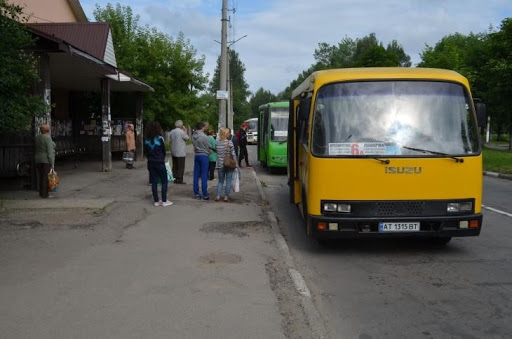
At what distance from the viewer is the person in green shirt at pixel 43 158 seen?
11.6 meters

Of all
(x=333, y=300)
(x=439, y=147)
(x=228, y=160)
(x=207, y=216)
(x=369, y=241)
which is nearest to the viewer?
(x=333, y=300)

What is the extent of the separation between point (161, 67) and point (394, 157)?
23.2 m

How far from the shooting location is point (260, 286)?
5.78m

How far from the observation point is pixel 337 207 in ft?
23.5

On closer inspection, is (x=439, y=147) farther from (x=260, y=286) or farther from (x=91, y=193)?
(x=91, y=193)

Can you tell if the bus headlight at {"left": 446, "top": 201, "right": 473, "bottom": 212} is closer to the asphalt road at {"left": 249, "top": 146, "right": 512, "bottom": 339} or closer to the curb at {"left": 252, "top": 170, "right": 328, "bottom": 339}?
the asphalt road at {"left": 249, "top": 146, "right": 512, "bottom": 339}

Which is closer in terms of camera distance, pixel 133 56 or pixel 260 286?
pixel 260 286

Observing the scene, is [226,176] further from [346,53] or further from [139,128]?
[346,53]

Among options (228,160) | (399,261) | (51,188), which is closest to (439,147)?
(399,261)

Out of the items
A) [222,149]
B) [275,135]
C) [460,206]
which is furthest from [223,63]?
[460,206]

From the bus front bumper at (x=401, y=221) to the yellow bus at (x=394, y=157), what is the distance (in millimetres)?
13

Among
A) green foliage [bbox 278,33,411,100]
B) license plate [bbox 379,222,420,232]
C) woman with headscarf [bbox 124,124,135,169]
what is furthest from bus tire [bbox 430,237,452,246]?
green foliage [bbox 278,33,411,100]

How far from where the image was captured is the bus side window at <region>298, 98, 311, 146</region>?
798 centimetres

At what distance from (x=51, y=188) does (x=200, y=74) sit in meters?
18.7
